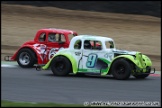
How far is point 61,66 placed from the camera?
55.5ft

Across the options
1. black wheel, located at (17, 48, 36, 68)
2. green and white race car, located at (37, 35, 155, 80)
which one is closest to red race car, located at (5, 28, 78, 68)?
black wheel, located at (17, 48, 36, 68)

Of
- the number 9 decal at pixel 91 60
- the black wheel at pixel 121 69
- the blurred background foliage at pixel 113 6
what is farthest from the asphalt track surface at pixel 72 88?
the blurred background foliage at pixel 113 6

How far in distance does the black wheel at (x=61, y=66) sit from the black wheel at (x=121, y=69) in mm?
→ 1575

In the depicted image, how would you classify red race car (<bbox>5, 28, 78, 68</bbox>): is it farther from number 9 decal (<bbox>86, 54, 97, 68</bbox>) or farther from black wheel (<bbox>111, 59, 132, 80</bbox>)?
black wheel (<bbox>111, 59, 132, 80</bbox>)

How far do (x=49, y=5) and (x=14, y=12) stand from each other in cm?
259

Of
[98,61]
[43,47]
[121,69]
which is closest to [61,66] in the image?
[98,61]

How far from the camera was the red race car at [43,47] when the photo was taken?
62.2 ft

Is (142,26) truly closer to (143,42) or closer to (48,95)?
(143,42)

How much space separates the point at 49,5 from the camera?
111ft

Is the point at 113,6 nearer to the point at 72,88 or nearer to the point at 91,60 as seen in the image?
the point at 91,60

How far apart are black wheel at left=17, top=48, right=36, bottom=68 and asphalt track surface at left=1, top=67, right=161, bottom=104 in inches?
54.9

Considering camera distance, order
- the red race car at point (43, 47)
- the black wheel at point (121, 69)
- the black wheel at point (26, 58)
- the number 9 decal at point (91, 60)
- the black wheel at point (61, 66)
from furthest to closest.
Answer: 1. the black wheel at point (26, 58)
2. the red race car at point (43, 47)
3. the black wheel at point (61, 66)
4. the number 9 decal at point (91, 60)
5. the black wheel at point (121, 69)

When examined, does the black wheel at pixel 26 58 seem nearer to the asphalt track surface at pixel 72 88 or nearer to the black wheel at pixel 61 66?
the asphalt track surface at pixel 72 88

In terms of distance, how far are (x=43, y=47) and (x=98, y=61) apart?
10.9 ft
